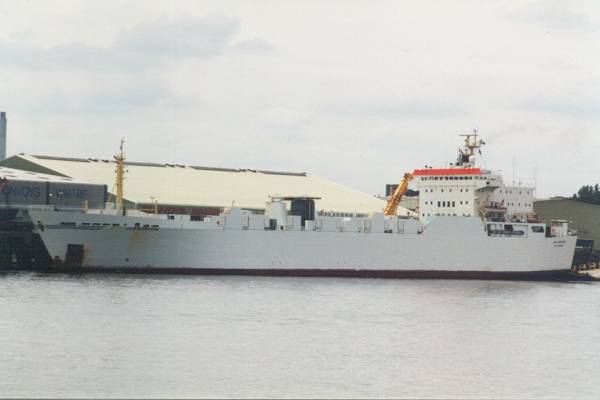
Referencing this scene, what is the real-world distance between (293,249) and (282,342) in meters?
26.3

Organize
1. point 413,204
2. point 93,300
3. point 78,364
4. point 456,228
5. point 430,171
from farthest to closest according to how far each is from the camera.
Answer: point 413,204
point 430,171
point 456,228
point 93,300
point 78,364

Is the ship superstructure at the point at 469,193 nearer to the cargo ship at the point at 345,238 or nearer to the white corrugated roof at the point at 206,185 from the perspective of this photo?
the cargo ship at the point at 345,238

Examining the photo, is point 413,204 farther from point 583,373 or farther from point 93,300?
point 583,373

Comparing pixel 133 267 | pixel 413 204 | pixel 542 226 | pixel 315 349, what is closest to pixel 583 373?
pixel 315 349

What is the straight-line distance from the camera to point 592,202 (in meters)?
99.0

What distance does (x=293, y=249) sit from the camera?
5941 cm

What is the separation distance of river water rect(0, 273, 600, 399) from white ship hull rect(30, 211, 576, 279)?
5187 mm

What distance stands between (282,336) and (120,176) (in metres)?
26.9

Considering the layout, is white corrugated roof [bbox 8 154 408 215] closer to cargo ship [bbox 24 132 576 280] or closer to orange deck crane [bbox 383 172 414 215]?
orange deck crane [bbox 383 172 414 215]

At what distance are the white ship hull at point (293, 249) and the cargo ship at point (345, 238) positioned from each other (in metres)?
0.06

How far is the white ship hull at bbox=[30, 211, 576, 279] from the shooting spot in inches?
2202

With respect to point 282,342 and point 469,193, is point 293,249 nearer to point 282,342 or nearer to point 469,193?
point 469,193

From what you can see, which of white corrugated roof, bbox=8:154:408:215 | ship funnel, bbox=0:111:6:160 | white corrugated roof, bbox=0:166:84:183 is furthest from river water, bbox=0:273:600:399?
ship funnel, bbox=0:111:6:160

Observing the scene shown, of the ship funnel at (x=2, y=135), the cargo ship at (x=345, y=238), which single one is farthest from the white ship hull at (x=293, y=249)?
the ship funnel at (x=2, y=135)
